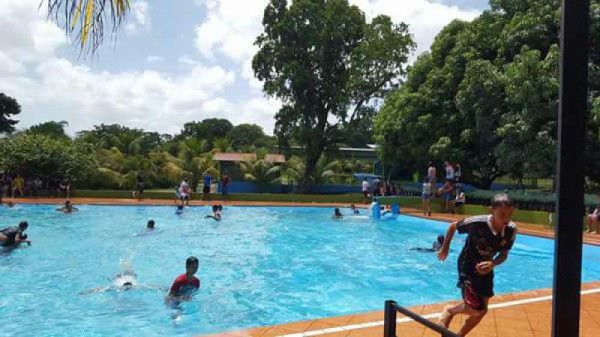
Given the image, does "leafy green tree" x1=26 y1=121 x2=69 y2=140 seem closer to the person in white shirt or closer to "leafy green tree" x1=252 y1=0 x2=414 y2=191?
"leafy green tree" x1=252 y1=0 x2=414 y2=191

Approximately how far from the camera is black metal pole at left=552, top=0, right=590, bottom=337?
7.90 feet

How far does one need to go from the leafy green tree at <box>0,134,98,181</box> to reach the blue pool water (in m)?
7.33

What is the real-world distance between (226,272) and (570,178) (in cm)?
884

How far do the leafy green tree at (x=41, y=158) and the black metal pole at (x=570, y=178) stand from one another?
90.4 feet

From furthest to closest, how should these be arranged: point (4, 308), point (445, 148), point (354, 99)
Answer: point (354, 99) → point (445, 148) → point (4, 308)

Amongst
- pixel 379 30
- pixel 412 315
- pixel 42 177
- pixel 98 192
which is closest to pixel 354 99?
pixel 379 30

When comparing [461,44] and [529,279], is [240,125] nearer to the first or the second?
[461,44]

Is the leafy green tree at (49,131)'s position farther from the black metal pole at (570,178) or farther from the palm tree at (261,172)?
the black metal pole at (570,178)

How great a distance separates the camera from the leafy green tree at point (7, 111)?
2058 inches

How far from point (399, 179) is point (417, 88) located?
9.33 meters

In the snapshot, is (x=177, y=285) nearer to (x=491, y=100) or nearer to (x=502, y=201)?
(x=502, y=201)

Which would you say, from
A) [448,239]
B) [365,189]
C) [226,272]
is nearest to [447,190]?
[365,189]

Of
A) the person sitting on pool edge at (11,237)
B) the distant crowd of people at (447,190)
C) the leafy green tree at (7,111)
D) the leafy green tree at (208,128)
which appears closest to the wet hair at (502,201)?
the person sitting on pool edge at (11,237)

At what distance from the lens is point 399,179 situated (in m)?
34.8
